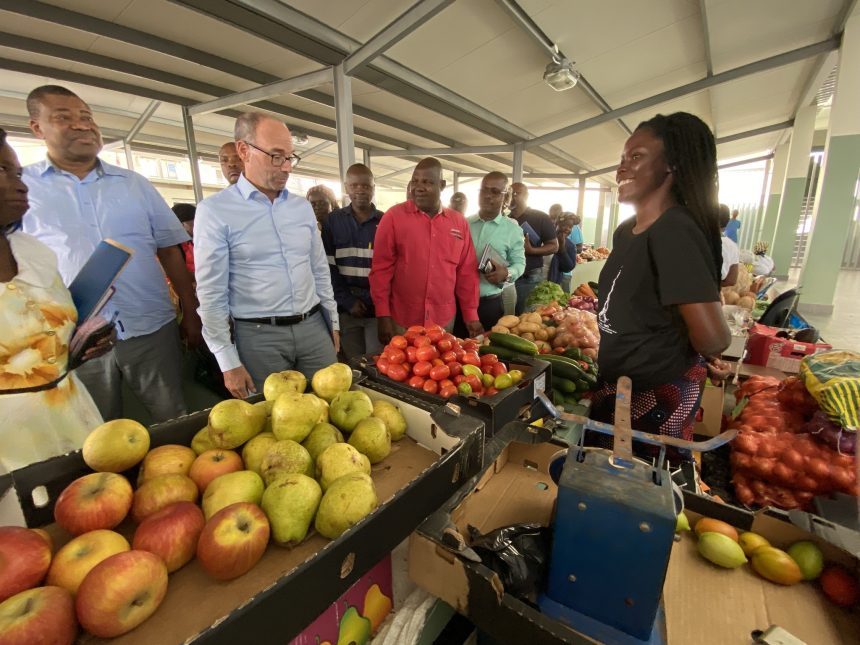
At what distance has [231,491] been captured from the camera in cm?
84

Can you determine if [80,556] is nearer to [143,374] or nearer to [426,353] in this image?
[426,353]

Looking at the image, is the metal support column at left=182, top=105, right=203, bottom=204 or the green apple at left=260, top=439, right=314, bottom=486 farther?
the metal support column at left=182, top=105, right=203, bottom=204

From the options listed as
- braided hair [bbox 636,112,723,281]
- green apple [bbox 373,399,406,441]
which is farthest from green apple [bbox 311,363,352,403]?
braided hair [bbox 636,112,723,281]

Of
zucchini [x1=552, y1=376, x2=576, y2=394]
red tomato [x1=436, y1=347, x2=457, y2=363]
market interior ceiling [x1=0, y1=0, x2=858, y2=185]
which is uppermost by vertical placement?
market interior ceiling [x1=0, y1=0, x2=858, y2=185]

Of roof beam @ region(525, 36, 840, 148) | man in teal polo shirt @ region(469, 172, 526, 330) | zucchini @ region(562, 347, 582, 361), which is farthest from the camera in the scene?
roof beam @ region(525, 36, 840, 148)

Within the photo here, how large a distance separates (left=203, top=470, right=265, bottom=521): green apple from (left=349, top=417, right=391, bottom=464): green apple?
29cm

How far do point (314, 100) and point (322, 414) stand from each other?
6.57 metres

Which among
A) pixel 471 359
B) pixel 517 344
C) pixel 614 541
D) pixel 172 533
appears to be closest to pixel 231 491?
pixel 172 533

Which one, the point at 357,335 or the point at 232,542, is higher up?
the point at 232,542

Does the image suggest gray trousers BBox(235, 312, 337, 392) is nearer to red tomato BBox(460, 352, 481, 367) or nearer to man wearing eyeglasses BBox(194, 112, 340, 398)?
man wearing eyeglasses BBox(194, 112, 340, 398)

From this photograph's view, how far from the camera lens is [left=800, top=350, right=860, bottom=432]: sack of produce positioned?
169 cm

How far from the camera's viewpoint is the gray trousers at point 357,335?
11.5 ft

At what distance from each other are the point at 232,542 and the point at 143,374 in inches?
77.7

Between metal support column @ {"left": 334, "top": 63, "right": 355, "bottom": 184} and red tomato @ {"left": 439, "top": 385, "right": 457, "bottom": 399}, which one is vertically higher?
metal support column @ {"left": 334, "top": 63, "right": 355, "bottom": 184}
